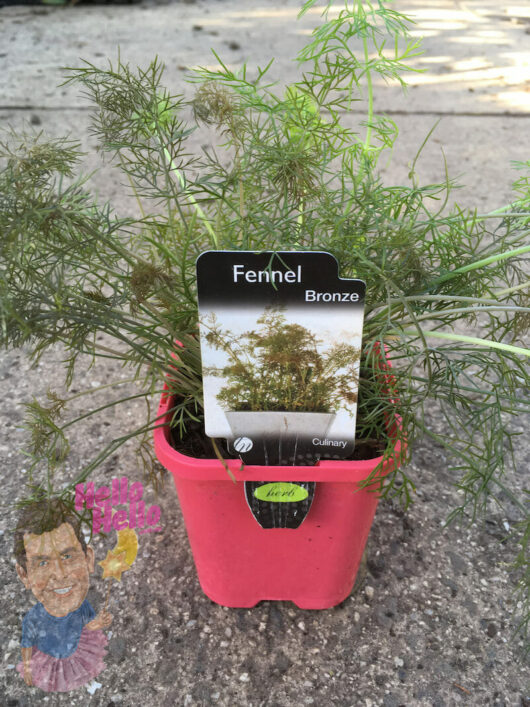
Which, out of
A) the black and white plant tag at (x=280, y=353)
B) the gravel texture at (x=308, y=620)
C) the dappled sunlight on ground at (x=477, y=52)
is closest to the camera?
the black and white plant tag at (x=280, y=353)

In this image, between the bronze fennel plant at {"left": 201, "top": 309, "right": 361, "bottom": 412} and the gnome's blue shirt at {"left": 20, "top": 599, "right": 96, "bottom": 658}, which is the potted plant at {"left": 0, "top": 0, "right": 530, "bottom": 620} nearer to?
the bronze fennel plant at {"left": 201, "top": 309, "right": 361, "bottom": 412}

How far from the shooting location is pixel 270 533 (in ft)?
2.23

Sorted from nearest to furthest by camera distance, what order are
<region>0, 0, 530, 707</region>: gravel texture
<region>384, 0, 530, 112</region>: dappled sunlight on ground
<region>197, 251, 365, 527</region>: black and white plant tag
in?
1. <region>197, 251, 365, 527</region>: black and white plant tag
2. <region>0, 0, 530, 707</region>: gravel texture
3. <region>384, 0, 530, 112</region>: dappled sunlight on ground

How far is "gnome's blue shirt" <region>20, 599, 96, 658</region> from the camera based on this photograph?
2.35 feet

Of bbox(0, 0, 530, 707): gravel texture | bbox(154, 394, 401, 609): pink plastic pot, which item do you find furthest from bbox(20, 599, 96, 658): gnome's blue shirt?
bbox(154, 394, 401, 609): pink plastic pot

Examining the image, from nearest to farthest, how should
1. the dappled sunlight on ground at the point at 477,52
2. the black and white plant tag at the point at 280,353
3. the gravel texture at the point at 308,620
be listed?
the black and white plant tag at the point at 280,353 < the gravel texture at the point at 308,620 < the dappled sunlight on ground at the point at 477,52

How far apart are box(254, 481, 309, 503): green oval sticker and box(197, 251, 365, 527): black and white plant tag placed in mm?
26

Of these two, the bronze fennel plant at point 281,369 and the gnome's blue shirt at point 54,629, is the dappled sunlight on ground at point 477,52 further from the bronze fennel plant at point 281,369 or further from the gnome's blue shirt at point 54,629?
the gnome's blue shirt at point 54,629

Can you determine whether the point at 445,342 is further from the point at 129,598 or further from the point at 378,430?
the point at 129,598

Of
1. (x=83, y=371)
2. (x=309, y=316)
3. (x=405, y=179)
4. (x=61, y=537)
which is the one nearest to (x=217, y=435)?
(x=309, y=316)

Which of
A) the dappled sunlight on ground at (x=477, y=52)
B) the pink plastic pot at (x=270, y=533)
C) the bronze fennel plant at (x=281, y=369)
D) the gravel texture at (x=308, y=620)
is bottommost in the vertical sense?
the gravel texture at (x=308, y=620)

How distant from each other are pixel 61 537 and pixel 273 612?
27 centimetres

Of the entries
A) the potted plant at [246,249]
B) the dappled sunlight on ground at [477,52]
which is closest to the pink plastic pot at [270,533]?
the potted plant at [246,249]

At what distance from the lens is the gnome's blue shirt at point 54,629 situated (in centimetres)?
72
